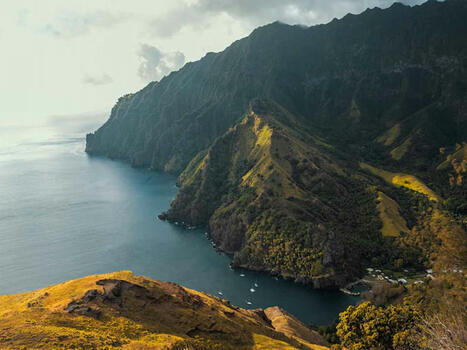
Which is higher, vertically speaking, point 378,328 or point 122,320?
point 122,320

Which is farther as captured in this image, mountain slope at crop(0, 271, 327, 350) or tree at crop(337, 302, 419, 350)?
tree at crop(337, 302, 419, 350)

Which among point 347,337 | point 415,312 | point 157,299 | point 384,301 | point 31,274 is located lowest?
point 31,274

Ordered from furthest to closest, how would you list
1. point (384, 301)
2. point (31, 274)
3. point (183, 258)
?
point (183, 258) → point (31, 274) → point (384, 301)

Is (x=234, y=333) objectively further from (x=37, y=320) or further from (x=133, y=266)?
(x=133, y=266)

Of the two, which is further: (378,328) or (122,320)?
(378,328)

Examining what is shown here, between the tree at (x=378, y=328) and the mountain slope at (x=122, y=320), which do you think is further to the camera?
the tree at (x=378, y=328)

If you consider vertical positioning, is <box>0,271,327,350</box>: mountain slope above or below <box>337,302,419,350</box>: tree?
above

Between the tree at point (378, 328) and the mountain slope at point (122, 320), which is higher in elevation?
the mountain slope at point (122, 320)

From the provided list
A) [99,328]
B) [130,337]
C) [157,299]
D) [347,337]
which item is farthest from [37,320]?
[347,337]
